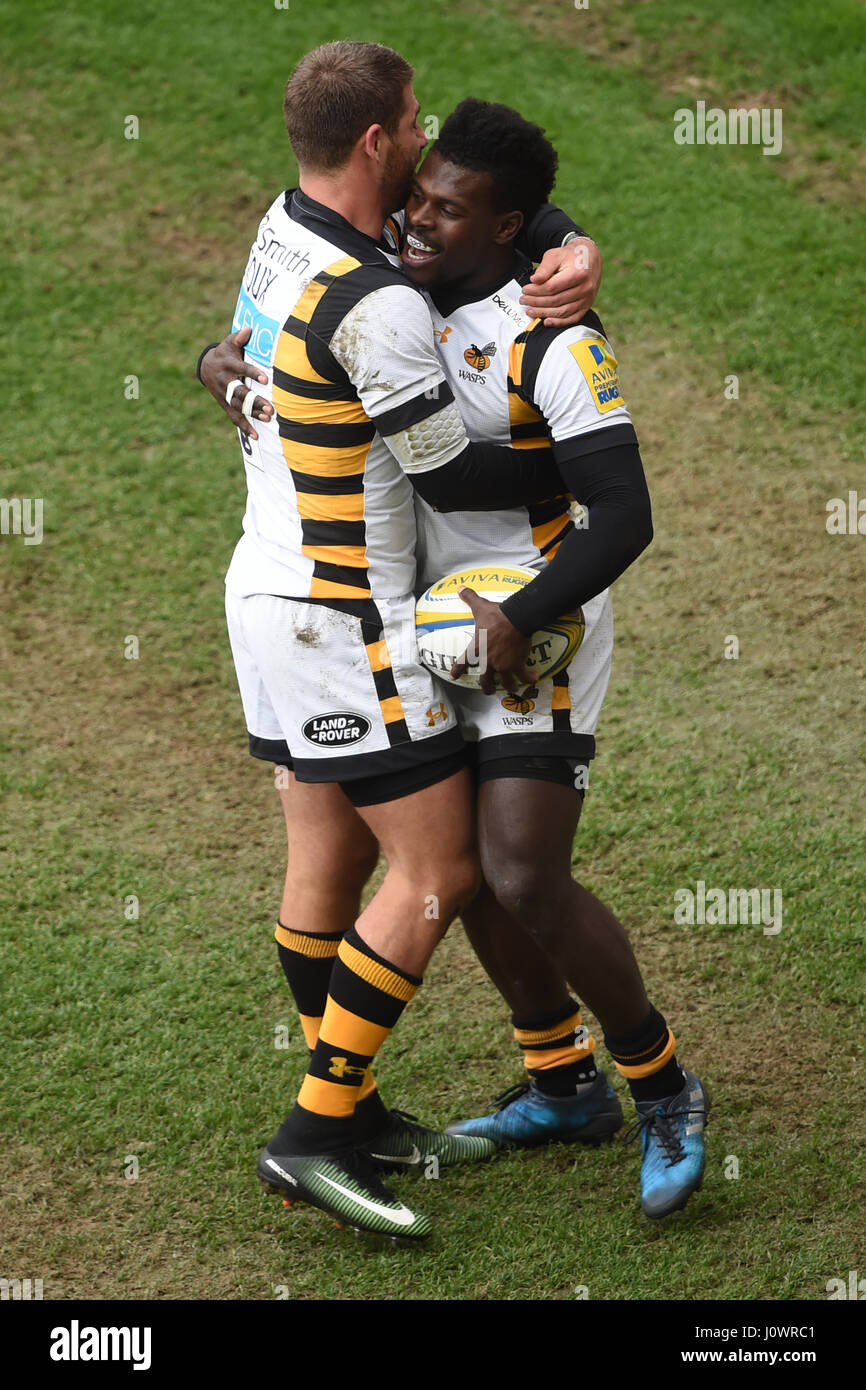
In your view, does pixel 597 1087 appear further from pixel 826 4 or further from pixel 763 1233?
pixel 826 4

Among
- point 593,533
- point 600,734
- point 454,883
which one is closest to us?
point 593,533

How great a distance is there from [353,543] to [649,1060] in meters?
Result: 1.51

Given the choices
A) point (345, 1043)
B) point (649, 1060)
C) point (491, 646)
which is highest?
point (491, 646)

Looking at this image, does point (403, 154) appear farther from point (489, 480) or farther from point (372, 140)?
point (489, 480)

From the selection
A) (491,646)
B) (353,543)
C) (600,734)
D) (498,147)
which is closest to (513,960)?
(491,646)

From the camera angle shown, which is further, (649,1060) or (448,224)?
(649,1060)

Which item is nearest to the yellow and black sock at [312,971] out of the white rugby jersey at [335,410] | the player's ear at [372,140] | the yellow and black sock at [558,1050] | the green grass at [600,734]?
the green grass at [600,734]

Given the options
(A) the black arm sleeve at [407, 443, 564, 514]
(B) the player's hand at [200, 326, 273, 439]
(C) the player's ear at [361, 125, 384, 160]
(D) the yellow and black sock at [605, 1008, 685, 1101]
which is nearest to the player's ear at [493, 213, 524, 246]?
(C) the player's ear at [361, 125, 384, 160]

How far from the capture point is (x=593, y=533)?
3260 mm

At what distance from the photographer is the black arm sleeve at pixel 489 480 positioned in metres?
3.24

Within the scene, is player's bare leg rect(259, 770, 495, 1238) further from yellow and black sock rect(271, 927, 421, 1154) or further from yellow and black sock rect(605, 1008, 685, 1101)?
yellow and black sock rect(605, 1008, 685, 1101)

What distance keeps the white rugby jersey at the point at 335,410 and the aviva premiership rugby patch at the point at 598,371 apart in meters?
0.31

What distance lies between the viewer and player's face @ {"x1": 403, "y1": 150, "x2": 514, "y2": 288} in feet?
10.9

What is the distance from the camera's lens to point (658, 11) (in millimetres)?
10695
